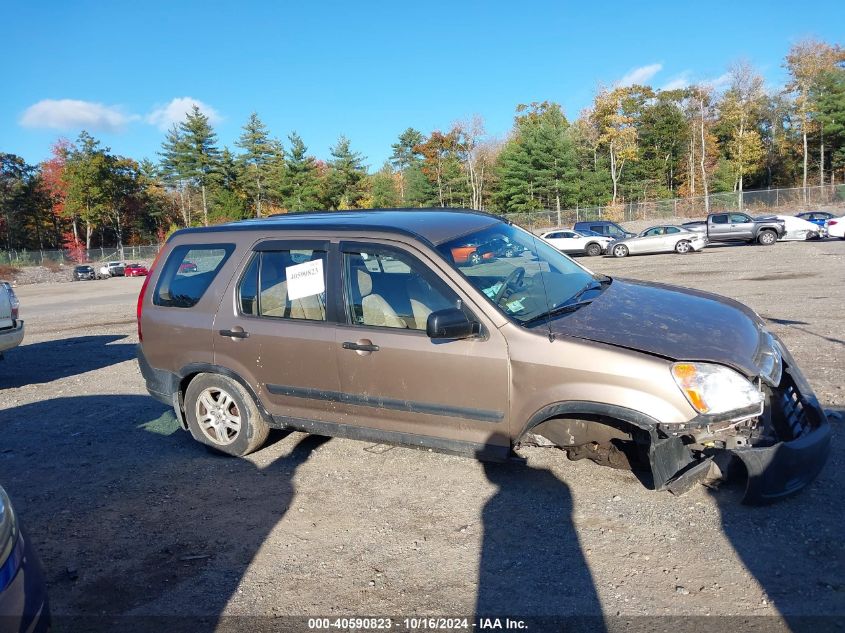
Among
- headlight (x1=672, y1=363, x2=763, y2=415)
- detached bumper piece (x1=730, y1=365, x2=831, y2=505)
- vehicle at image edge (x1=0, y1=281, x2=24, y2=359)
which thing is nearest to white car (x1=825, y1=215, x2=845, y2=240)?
detached bumper piece (x1=730, y1=365, x2=831, y2=505)

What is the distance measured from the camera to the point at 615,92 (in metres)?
60.4

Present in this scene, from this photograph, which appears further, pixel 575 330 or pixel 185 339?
pixel 185 339

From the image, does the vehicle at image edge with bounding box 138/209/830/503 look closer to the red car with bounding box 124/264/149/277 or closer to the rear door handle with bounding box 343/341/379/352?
the rear door handle with bounding box 343/341/379/352

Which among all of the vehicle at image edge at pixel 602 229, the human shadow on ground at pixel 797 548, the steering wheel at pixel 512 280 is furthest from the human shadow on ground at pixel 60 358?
the vehicle at image edge at pixel 602 229

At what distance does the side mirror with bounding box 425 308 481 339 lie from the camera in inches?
142

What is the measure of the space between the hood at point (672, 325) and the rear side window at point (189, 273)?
282 centimetres

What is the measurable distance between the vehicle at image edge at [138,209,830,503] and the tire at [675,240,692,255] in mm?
25967

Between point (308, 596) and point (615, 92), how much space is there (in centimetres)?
6517

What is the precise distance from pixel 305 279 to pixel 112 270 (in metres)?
52.7

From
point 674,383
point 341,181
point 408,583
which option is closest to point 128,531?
point 408,583

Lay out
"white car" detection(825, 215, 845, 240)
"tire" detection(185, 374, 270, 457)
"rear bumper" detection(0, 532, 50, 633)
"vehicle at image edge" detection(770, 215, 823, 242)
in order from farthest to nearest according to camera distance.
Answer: "vehicle at image edge" detection(770, 215, 823, 242) → "white car" detection(825, 215, 845, 240) → "tire" detection(185, 374, 270, 457) → "rear bumper" detection(0, 532, 50, 633)

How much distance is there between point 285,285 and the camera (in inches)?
178

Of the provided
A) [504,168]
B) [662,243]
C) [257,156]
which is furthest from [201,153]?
[662,243]

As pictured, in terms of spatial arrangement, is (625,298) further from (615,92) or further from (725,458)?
(615,92)
